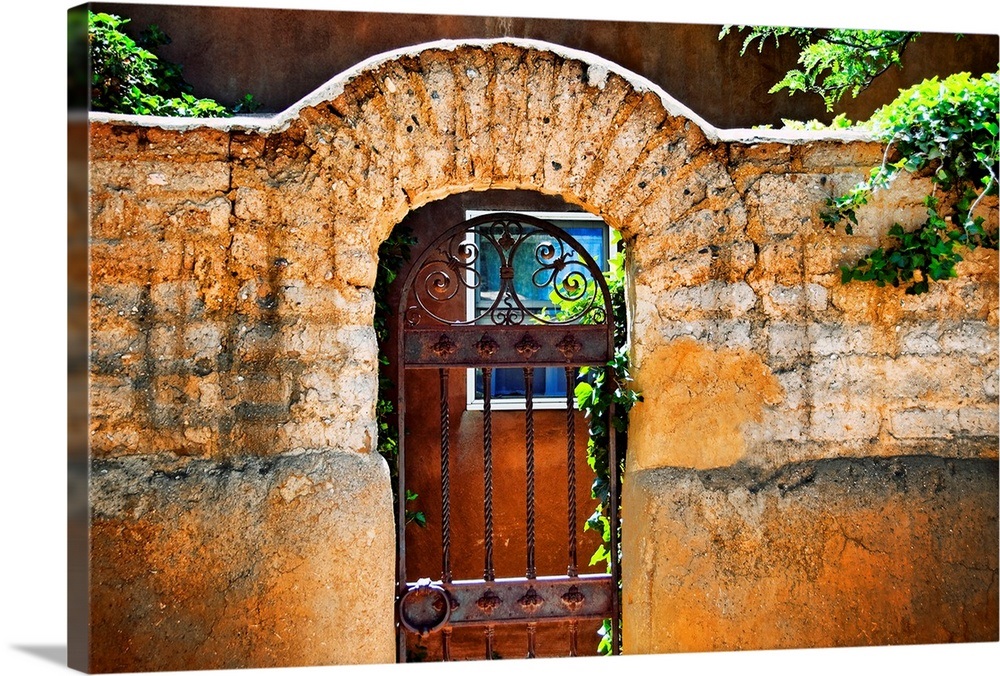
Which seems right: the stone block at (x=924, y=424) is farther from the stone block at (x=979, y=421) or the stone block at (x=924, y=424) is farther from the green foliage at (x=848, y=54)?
the green foliage at (x=848, y=54)

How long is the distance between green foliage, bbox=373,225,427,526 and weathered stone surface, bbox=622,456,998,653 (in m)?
2.03

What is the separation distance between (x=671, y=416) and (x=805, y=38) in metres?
2.67

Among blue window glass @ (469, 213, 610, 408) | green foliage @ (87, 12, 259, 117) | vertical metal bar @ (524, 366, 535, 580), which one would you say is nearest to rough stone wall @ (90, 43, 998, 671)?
vertical metal bar @ (524, 366, 535, 580)

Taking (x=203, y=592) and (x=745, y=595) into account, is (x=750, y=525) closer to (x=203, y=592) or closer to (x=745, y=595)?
(x=745, y=595)

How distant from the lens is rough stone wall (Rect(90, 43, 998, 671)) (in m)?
3.05

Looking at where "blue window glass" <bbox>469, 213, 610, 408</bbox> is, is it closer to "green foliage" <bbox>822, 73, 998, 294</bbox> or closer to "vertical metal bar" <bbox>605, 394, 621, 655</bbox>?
"vertical metal bar" <bbox>605, 394, 621, 655</bbox>

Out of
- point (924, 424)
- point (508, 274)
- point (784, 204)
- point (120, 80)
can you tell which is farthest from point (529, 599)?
point (120, 80)

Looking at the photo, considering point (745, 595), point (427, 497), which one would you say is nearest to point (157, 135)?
point (745, 595)

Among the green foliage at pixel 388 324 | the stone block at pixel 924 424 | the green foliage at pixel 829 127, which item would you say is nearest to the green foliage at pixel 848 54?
the green foliage at pixel 829 127

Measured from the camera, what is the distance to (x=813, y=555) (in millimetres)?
3291

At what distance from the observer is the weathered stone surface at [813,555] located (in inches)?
128

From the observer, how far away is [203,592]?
303 cm

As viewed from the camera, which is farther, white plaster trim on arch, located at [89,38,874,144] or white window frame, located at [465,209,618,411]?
white window frame, located at [465,209,618,411]

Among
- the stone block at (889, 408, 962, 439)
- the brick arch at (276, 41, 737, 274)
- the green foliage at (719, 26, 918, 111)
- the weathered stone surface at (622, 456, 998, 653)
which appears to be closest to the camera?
the brick arch at (276, 41, 737, 274)
